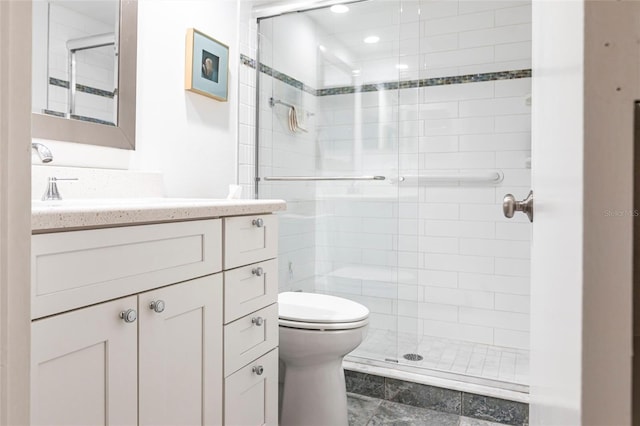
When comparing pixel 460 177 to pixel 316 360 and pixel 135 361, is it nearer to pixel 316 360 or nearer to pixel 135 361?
pixel 316 360

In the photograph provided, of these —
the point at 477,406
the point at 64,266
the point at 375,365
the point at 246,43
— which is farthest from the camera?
the point at 246,43

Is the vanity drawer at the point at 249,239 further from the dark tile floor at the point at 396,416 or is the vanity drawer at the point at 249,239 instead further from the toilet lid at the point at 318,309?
the dark tile floor at the point at 396,416

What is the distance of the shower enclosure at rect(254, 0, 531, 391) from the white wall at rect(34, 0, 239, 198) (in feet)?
0.87

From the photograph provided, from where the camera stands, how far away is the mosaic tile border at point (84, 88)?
1405mm

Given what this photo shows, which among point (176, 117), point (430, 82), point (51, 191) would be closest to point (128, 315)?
point (51, 191)

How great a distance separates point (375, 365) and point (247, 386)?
3.21 ft

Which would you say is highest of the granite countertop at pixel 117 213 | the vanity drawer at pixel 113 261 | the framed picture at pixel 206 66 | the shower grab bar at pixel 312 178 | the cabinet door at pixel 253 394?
the framed picture at pixel 206 66

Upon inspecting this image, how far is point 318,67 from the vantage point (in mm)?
2627

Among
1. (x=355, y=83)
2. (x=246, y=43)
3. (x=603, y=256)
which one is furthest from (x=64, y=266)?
(x=355, y=83)

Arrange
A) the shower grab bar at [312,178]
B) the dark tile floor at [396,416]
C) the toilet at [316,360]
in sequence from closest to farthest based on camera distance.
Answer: the toilet at [316,360]
the dark tile floor at [396,416]
the shower grab bar at [312,178]

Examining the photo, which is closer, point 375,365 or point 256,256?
point 256,256

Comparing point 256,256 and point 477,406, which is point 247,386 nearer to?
point 256,256

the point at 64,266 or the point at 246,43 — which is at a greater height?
the point at 246,43

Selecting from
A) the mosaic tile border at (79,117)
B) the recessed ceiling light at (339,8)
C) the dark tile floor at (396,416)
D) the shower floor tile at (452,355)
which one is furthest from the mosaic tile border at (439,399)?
the recessed ceiling light at (339,8)
